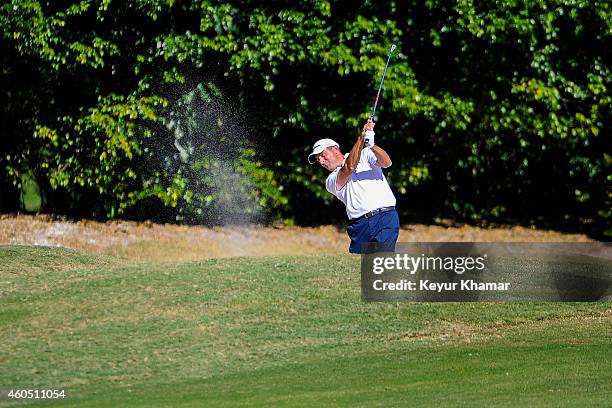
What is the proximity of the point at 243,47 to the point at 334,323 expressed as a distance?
6384 millimetres

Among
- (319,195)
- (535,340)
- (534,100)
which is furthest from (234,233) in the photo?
(535,340)

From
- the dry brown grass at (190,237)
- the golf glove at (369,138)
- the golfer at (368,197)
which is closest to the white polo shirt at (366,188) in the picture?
the golfer at (368,197)

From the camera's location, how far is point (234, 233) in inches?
656

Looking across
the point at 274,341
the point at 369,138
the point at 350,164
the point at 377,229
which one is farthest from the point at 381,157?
the point at 274,341

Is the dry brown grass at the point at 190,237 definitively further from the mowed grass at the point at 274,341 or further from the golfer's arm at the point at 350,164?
the golfer's arm at the point at 350,164

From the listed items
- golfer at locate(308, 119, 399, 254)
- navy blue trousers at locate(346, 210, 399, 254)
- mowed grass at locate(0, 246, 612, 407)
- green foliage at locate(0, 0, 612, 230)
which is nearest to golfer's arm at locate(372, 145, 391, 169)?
golfer at locate(308, 119, 399, 254)

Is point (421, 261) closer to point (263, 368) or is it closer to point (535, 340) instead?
point (535, 340)

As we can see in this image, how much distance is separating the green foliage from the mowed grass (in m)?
3.84

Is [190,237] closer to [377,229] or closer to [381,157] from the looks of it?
[377,229]

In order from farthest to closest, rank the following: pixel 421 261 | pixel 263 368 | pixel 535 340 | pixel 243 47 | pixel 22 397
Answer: pixel 243 47 → pixel 421 261 → pixel 535 340 → pixel 263 368 → pixel 22 397

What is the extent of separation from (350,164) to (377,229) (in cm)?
64

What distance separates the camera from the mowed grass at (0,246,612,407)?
8055 millimetres

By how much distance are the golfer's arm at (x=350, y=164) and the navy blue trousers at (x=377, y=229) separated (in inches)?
13.9

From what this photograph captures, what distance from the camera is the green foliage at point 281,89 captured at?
15875 mm
